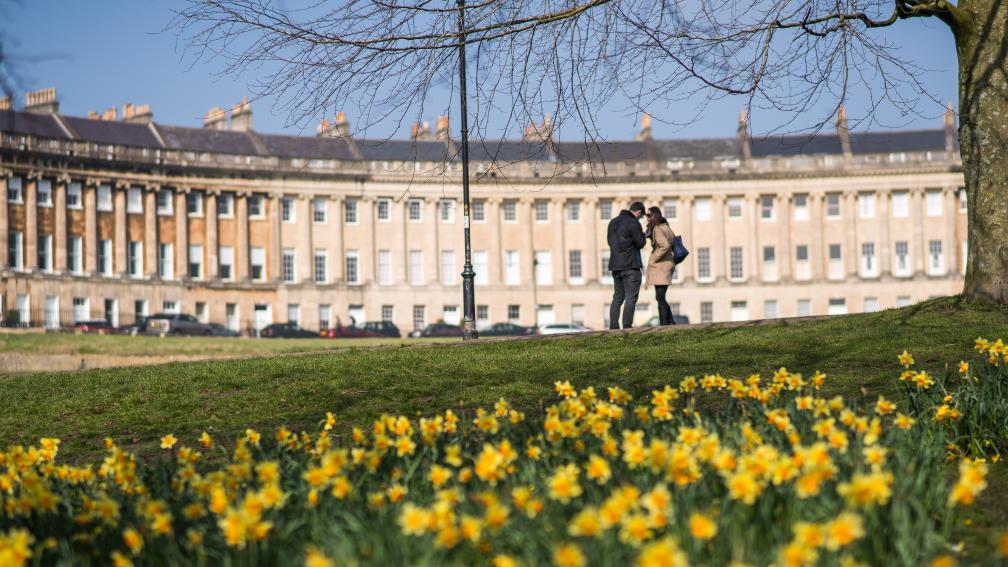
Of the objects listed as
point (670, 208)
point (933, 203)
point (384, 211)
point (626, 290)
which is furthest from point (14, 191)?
point (626, 290)

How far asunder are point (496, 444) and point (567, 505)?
138cm

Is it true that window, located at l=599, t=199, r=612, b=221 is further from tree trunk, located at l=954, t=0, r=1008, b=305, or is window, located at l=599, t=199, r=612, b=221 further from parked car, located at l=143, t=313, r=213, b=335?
tree trunk, located at l=954, t=0, r=1008, b=305

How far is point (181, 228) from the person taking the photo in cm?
8244

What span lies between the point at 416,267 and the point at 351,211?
5.81 meters

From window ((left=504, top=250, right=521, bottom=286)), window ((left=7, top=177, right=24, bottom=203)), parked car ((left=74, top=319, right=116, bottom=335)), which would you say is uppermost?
window ((left=7, top=177, right=24, bottom=203))

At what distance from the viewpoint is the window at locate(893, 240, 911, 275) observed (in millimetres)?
92938

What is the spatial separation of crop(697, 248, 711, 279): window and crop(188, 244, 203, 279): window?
34350 mm

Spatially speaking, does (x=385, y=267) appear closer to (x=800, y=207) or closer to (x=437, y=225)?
(x=437, y=225)

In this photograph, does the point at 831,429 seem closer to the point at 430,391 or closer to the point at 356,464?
the point at 356,464

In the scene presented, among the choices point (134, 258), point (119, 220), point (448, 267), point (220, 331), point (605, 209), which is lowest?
point (220, 331)

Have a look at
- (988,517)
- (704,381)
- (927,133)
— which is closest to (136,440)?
(704,381)

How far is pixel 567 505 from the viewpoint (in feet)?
20.1

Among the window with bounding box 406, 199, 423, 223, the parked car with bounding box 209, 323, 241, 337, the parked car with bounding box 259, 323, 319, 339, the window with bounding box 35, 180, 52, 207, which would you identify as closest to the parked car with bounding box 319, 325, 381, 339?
the parked car with bounding box 259, 323, 319, 339

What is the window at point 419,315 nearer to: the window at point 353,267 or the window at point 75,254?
the window at point 353,267
